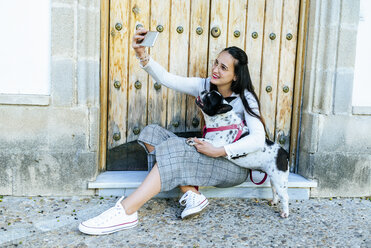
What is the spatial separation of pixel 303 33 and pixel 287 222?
1611mm

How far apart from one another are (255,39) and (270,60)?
226 mm

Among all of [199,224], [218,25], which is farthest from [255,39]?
[199,224]

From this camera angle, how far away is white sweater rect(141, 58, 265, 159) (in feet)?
8.88

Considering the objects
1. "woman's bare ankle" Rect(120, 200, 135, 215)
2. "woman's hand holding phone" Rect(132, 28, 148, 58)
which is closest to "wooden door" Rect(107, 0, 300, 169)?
"woman's hand holding phone" Rect(132, 28, 148, 58)

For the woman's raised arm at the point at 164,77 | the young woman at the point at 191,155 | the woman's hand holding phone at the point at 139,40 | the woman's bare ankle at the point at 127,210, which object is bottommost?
the woman's bare ankle at the point at 127,210

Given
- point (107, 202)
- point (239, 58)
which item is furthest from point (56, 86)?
point (239, 58)

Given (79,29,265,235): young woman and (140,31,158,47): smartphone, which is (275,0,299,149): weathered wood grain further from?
(140,31,158,47): smartphone

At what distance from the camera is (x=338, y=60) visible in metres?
3.20

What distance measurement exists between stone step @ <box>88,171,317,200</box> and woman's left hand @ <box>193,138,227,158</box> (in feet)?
1.95

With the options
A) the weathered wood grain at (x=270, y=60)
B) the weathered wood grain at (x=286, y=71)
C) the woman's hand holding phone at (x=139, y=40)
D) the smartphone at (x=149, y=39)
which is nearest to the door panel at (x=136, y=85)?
the woman's hand holding phone at (x=139, y=40)

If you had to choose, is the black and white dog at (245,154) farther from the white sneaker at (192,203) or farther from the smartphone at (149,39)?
the smartphone at (149,39)

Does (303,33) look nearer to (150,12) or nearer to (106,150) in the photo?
(150,12)

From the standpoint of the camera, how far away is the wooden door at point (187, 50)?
3270 mm

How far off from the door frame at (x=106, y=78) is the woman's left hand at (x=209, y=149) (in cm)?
98
